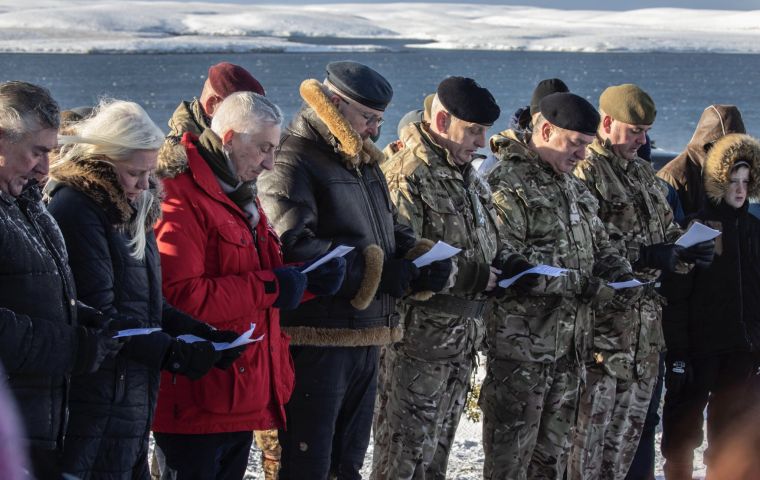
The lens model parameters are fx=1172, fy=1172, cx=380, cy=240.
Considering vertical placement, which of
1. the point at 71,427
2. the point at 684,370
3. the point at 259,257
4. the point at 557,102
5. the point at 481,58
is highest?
the point at 557,102

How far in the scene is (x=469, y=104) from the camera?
4.87 meters

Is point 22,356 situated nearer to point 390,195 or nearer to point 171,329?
point 171,329

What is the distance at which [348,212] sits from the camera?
4.41 metres

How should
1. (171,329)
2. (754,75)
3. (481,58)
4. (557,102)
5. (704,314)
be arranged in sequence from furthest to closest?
(481,58) < (754,75) < (704,314) < (557,102) < (171,329)

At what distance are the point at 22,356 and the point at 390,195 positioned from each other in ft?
6.74

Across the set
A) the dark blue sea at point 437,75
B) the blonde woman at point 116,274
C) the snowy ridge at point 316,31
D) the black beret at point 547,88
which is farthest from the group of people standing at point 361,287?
the snowy ridge at point 316,31

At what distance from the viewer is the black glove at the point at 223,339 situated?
11.7ft

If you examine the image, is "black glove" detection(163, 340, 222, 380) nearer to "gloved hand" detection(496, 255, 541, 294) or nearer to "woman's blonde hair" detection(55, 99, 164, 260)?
"woman's blonde hair" detection(55, 99, 164, 260)

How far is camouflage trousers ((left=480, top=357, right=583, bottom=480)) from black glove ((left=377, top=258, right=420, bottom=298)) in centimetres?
91

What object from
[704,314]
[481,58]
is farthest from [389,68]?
[704,314]

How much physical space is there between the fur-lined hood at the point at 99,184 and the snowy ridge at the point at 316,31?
101 meters

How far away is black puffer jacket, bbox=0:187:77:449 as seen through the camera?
120 inches

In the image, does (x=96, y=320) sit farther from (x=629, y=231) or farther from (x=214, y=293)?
(x=629, y=231)

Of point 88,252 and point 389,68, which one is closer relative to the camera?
point 88,252
